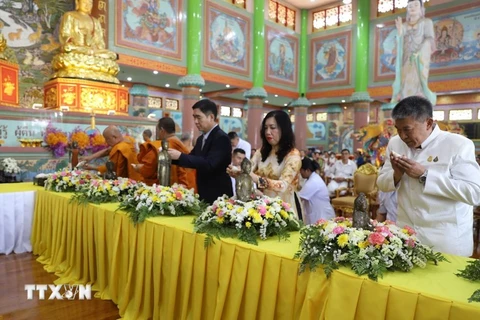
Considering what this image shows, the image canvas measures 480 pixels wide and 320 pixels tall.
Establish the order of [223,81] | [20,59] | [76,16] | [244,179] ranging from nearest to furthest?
[244,179] < [76,16] < [20,59] < [223,81]

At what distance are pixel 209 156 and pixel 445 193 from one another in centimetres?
145

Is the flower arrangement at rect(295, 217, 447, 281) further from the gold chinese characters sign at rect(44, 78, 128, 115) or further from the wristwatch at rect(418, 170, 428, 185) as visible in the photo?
the gold chinese characters sign at rect(44, 78, 128, 115)

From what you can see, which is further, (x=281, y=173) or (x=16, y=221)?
(x=16, y=221)

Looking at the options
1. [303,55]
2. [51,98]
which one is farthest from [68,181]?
[303,55]

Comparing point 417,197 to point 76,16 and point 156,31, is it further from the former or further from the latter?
point 156,31

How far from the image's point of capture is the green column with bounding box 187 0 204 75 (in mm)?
11227

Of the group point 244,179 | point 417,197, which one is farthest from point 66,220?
point 417,197

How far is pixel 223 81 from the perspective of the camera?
12531 mm

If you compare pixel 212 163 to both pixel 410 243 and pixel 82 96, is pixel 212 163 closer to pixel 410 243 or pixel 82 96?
pixel 410 243

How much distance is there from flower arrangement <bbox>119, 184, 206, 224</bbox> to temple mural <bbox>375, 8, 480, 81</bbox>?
38.4 ft

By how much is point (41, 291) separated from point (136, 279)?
1.21 metres

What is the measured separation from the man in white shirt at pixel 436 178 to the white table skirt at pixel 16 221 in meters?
3.79

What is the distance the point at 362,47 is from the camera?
13.9 metres

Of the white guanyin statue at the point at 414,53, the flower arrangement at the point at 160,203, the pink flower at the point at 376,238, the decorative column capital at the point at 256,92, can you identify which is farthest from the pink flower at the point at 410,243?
the decorative column capital at the point at 256,92
